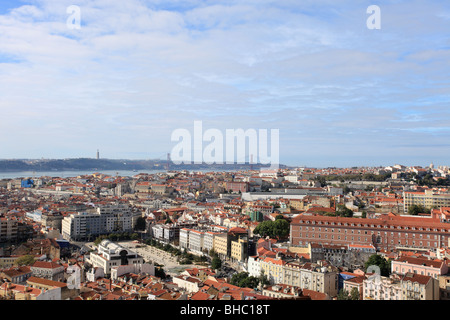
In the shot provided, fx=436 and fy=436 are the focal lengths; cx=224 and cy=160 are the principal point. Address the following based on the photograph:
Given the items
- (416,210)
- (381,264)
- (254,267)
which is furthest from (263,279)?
(416,210)

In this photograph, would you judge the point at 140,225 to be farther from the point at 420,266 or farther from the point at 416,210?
the point at 420,266

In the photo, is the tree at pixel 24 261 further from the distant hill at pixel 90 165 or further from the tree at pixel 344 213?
the distant hill at pixel 90 165

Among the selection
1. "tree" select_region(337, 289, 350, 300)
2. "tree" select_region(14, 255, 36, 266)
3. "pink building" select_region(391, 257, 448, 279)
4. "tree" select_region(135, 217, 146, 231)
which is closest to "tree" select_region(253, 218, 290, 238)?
"pink building" select_region(391, 257, 448, 279)

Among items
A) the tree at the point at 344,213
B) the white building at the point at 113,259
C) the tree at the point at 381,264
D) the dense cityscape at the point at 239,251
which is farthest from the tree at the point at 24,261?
the tree at the point at 344,213

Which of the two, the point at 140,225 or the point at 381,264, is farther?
the point at 140,225

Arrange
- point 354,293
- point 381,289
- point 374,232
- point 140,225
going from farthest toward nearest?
1. point 140,225
2. point 374,232
3. point 354,293
4. point 381,289

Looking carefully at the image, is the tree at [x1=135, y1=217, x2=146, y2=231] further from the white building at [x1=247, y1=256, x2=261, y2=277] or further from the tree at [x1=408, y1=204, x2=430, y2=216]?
the tree at [x1=408, y1=204, x2=430, y2=216]
